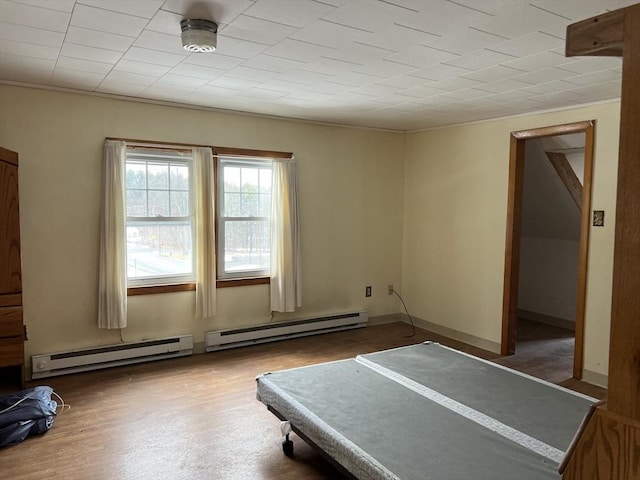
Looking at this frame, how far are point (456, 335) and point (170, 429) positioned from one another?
3.34 meters

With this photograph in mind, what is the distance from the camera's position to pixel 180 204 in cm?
452

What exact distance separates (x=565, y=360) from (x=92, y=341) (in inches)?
174

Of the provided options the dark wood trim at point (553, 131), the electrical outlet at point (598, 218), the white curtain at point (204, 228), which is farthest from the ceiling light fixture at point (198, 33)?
the electrical outlet at point (598, 218)

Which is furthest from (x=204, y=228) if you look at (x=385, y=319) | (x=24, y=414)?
(x=385, y=319)

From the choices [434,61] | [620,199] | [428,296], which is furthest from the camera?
[428,296]

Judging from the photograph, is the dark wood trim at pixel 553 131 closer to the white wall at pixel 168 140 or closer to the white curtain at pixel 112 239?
the white wall at pixel 168 140

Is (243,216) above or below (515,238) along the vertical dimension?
above

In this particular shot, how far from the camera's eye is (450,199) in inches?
209

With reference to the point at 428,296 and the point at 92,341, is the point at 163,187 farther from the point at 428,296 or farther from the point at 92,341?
the point at 428,296

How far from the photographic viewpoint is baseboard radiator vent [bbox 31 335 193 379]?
3.88 m

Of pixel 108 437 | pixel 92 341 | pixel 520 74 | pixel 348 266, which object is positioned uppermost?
pixel 520 74

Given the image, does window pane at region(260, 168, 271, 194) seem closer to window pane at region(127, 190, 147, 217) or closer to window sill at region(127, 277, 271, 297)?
window sill at region(127, 277, 271, 297)

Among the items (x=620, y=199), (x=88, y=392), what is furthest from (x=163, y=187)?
(x=620, y=199)

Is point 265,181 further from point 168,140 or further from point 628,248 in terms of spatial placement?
point 628,248
